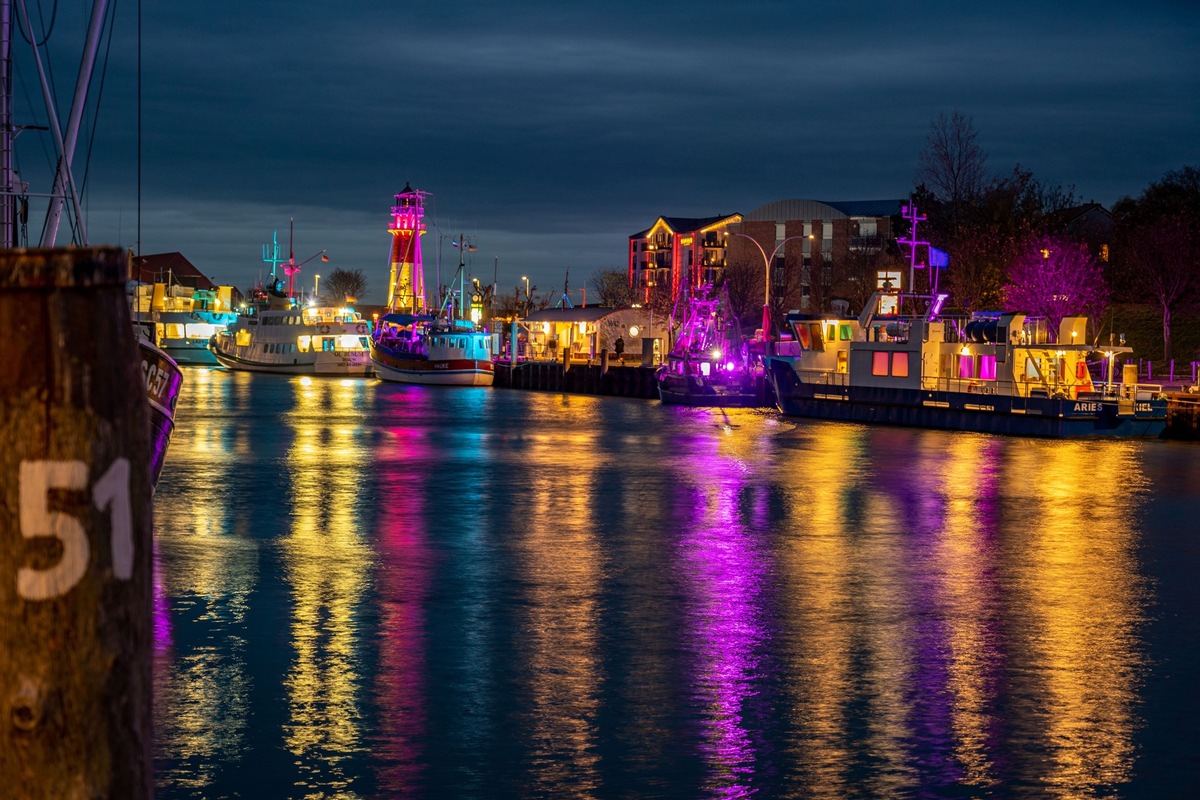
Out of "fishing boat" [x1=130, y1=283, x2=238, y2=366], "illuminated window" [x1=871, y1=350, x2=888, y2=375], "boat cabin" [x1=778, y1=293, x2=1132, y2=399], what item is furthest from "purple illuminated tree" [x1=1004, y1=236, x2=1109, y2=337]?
"fishing boat" [x1=130, y1=283, x2=238, y2=366]

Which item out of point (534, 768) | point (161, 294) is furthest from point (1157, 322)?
point (161, 294)

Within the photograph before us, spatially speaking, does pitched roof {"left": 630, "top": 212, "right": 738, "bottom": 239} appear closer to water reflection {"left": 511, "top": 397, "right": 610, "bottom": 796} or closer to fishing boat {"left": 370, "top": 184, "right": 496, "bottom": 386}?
fishing boat {"left": 370, "top": 184, "right": 496, "bottom": 386}

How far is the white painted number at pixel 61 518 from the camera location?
3.23 m

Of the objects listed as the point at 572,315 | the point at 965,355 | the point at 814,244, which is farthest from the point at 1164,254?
the point at 814,244

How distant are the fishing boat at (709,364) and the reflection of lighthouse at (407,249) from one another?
60563 mm

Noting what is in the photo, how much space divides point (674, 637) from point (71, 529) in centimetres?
1169

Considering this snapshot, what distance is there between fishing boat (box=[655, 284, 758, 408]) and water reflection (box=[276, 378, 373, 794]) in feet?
113

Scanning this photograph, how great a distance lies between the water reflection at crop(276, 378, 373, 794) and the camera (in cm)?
1055

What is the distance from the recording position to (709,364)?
74688 millimetres

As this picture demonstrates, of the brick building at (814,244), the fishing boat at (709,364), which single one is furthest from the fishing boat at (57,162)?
the brick building at (814,244)

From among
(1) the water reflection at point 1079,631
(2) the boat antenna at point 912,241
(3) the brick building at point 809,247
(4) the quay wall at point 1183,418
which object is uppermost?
(3) the brick building at point 809,247

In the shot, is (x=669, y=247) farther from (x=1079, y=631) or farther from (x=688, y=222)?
(x=1079, y=631)

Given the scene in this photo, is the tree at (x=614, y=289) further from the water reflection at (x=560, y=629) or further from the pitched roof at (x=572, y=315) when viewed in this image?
the water reflection at (x=560, y=629)

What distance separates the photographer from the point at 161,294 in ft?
504
